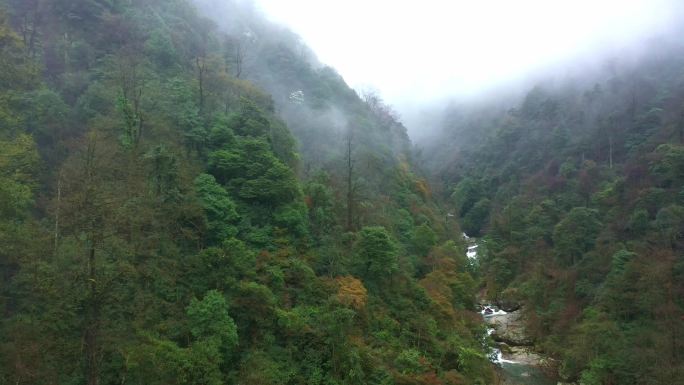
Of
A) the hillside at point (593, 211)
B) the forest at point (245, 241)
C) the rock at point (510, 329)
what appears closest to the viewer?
the forest at point (245, 241)

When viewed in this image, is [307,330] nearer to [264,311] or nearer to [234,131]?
[264,311]

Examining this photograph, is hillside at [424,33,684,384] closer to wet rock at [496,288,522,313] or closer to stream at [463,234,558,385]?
wet rock at [496,288,522,313]

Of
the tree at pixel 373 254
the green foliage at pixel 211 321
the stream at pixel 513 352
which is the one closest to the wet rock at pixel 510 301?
the stream at pixel 513 352

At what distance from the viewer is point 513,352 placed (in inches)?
2093

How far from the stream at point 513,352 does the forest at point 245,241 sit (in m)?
1.50

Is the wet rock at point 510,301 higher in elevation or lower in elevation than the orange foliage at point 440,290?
lower

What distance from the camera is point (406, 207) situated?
62781mm

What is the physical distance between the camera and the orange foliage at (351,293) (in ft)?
103

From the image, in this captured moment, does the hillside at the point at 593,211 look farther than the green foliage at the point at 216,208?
Yes

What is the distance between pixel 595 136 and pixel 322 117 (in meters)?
55.8

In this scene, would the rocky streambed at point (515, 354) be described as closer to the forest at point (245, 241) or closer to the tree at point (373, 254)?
the forest at point (245, 241)

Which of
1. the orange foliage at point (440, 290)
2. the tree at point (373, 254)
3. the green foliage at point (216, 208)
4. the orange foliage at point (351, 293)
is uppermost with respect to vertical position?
the green foliage at point (216, 208)

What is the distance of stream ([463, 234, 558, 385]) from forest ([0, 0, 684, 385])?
1.50 meters

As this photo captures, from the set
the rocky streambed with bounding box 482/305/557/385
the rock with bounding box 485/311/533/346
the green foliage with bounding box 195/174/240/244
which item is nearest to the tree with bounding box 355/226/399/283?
the green foliage with bounding box 195/174/240/244
